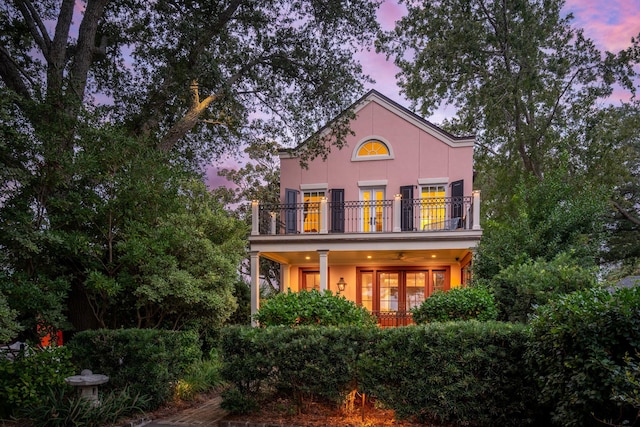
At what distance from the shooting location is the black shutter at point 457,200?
41.4 feet

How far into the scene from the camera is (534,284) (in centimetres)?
664

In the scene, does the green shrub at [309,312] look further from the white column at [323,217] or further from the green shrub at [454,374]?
the white column at [323,217]

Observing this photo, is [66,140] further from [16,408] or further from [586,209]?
[586,209]

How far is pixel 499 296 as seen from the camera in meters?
8.30

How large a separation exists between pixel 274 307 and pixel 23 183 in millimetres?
4208

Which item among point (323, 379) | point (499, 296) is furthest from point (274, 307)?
point (499, 296)

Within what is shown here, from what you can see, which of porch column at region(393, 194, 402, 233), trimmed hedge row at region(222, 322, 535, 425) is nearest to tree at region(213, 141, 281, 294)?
porch column at region(393, 194, 402, 233)

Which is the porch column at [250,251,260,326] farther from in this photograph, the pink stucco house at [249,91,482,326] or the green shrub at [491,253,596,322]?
the green shrub at [491,253,596,322]

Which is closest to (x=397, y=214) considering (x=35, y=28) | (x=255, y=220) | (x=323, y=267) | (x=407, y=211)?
(x=407, y=211)

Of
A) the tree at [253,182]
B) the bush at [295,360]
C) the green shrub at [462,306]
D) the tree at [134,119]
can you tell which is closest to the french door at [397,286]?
the tree at [253,182]

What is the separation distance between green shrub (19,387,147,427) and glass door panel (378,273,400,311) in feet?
33.6

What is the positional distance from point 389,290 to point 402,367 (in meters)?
10.0

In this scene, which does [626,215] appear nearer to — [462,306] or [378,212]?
[378,212]

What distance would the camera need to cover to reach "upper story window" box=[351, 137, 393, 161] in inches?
551
